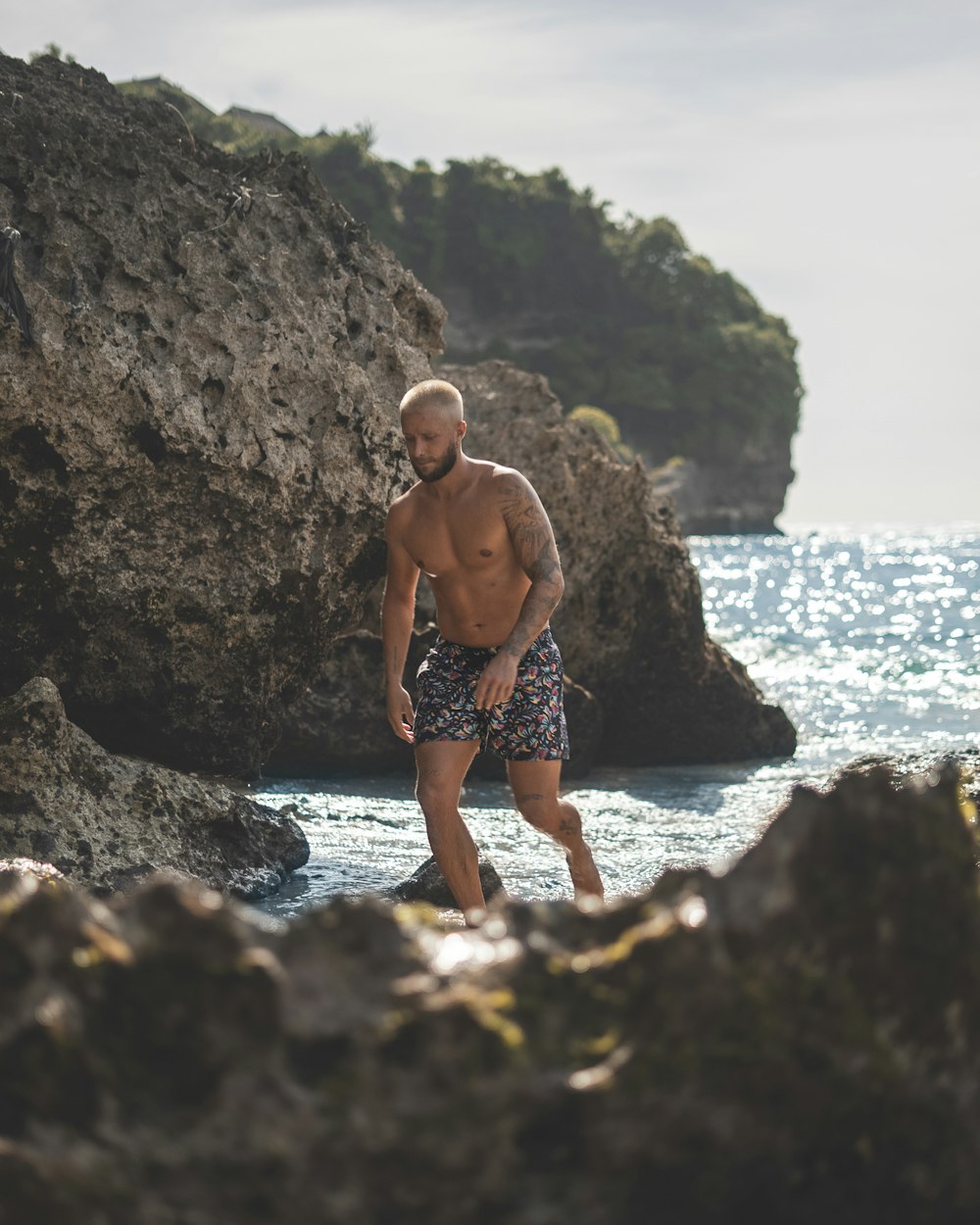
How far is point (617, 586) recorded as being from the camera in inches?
423

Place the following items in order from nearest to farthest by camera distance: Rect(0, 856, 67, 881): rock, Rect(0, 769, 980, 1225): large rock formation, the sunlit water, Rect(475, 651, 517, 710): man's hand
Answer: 1. Rect(0, 769, 980, 1225): large rock formation
2. Rect(0, 856, 67, 881): rock
3. Rect(475, 651, 517, 710): man's hand
4. the sunlit water

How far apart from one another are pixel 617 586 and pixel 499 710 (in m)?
5.45

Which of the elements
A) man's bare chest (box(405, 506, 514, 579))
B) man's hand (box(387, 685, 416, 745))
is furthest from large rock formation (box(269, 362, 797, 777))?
man's bare chest (box(405, 506, 514, 579))

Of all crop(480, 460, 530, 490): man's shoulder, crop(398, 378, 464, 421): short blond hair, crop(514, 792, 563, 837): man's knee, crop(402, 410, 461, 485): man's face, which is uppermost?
crop(398, 378, 464, 421): short blond hair

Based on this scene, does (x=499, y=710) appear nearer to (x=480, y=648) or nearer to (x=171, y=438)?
(x=480, y=648)

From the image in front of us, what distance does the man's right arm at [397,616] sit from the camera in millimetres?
5621

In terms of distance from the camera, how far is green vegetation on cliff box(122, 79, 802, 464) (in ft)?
324

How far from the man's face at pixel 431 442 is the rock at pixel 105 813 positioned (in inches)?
71.6

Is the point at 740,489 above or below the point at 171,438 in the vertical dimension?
above

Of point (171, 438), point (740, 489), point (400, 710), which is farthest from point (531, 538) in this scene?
point (740, 489)

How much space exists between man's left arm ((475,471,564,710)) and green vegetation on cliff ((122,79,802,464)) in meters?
90.0

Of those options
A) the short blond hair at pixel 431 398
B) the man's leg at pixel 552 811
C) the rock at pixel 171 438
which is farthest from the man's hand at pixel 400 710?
the rock at pixel 171 438

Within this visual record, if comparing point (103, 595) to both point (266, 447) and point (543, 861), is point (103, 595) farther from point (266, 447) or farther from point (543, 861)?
point (543, 861)

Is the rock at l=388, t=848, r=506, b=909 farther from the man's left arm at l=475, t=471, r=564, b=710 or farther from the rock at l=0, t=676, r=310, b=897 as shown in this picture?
the man's left arm at l=475, t=471, r=564, b=710
